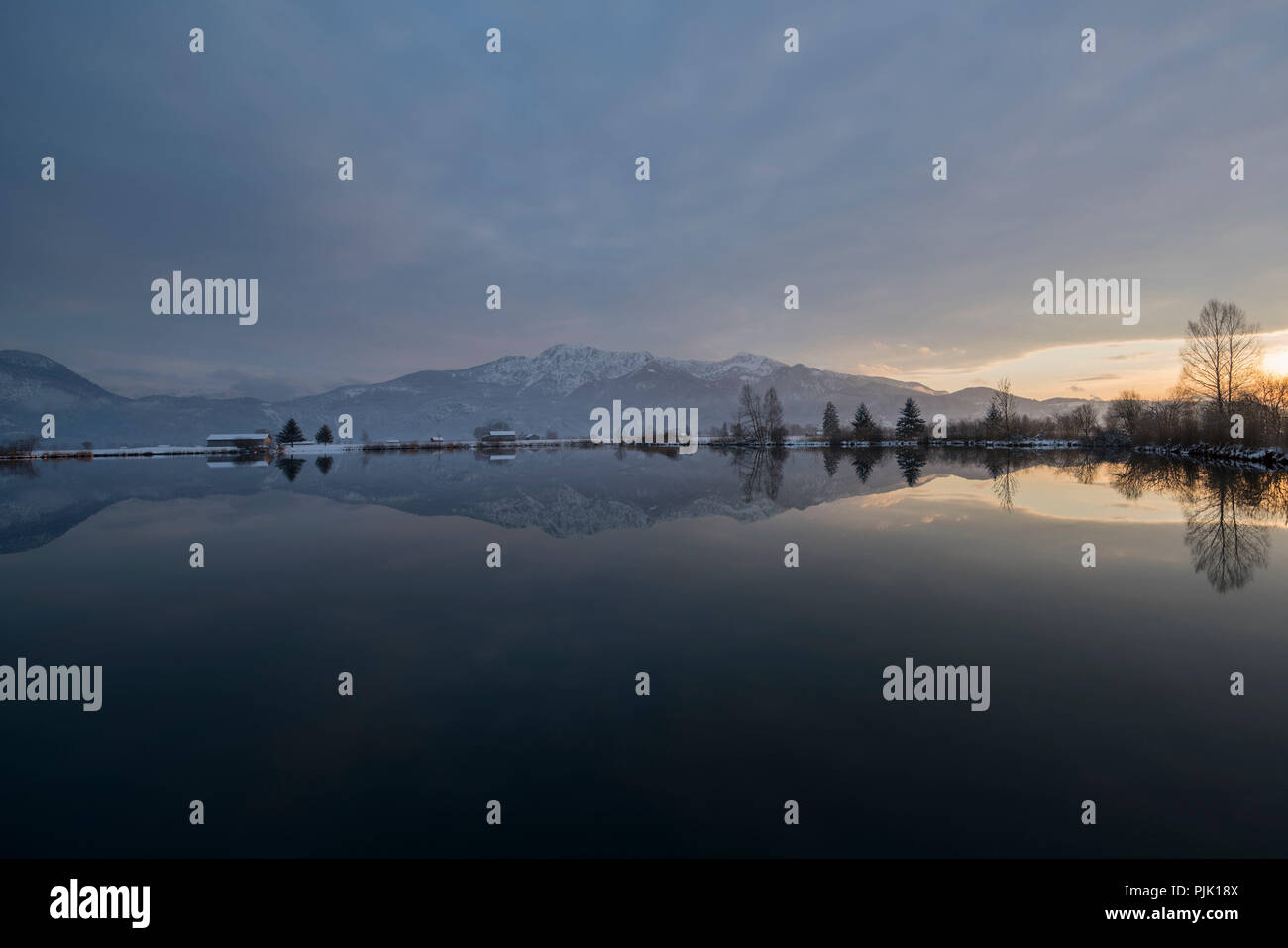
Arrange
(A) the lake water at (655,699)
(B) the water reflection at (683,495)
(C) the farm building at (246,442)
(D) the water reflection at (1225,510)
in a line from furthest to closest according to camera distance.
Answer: (C) the farm building at (246,442) < (B) the water reflection at (683,495) < (D) the water reflection at (1225,510) < (A) the lake water at (655,699)

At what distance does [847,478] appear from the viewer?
40875 mm

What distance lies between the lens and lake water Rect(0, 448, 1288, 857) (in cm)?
513

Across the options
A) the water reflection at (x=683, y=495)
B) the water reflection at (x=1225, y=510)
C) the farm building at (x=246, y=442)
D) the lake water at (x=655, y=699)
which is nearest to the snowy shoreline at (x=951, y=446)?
the farm building at (x=246, y=442)

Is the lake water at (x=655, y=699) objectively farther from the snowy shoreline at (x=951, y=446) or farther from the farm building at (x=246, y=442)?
the farm building at (x=246, y=442)

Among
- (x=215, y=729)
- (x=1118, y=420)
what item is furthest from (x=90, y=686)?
(x=1118, y=420)

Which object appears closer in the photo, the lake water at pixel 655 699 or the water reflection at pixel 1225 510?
the lake water at pixel 655 699

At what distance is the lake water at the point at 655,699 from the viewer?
16.8 ft

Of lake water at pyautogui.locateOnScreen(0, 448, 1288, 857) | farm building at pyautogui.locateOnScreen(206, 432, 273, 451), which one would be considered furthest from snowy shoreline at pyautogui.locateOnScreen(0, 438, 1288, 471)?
lake water at pyautogui.locateOnScreen(0, 448, 1288, 857)

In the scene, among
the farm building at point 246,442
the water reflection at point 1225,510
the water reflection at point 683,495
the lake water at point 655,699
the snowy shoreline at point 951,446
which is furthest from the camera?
the farm building at point 246,442

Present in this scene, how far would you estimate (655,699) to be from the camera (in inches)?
302

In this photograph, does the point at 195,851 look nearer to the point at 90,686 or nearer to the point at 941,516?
the point at 90,686

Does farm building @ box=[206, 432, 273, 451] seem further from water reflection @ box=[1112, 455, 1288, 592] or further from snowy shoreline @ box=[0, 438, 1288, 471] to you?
water reflection @ box=[1112, 455, 1288, 592]

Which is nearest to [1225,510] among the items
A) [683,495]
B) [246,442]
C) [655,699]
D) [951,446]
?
[683,495]
